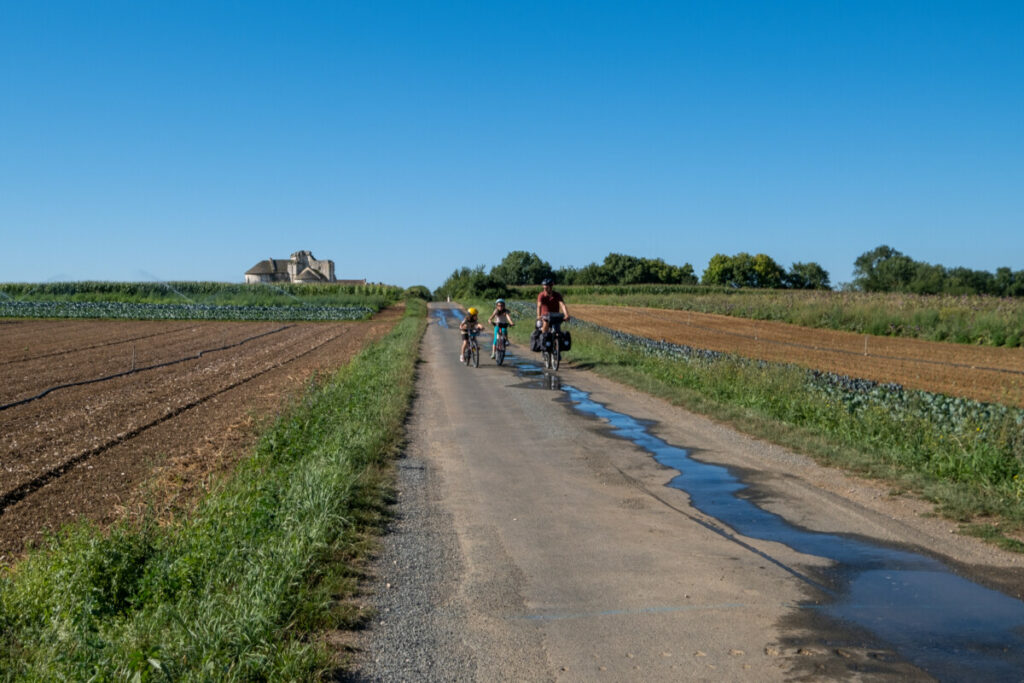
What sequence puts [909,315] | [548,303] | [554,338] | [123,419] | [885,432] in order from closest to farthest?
1. [885,432]
2. [123,419]
3. [548,303]
4. [554,338]
5. [909,315]

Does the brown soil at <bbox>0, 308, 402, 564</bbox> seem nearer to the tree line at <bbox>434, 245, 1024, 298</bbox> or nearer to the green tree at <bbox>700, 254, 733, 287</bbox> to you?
the tree line at <bbox>434, 245, 1024, 298</bbox>

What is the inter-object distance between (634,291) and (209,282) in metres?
47.4

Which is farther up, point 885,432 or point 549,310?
point 549,310

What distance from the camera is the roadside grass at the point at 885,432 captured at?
7.86 m

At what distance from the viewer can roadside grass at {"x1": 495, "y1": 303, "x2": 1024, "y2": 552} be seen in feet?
25.8

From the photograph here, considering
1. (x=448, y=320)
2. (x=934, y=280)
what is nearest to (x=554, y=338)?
(x=448, y=320)

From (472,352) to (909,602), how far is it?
58.4 feet

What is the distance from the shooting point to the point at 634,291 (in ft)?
336

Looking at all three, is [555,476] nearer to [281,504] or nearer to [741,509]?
[741,509]

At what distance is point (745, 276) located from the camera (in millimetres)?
149750

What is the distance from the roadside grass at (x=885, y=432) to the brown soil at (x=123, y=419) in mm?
6958

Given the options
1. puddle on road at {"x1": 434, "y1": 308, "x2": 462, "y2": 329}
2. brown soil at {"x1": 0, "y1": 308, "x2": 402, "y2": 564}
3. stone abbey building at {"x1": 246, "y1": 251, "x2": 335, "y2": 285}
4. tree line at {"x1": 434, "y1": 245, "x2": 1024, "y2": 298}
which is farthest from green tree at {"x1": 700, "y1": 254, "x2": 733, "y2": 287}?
brown soil at {"x1": 0, "y1": 308, "x2": 402, "y2": 564}

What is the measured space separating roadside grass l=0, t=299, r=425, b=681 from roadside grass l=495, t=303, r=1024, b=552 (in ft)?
16.8

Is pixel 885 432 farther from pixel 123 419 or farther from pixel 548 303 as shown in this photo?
pixel 123 419
